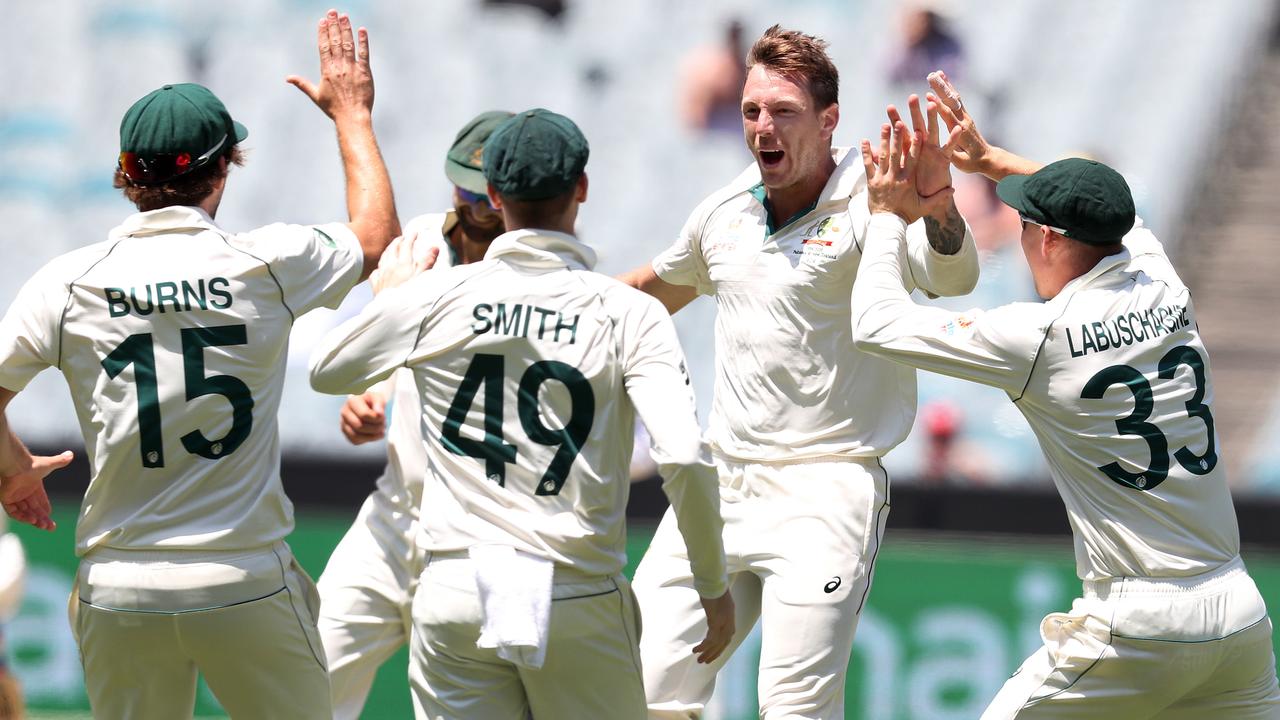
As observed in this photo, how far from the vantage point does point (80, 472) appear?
8.35 m

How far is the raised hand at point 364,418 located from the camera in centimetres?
520

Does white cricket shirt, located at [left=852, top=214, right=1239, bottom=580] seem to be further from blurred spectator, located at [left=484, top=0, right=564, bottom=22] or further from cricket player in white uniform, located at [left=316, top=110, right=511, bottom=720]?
blurred spectator, located at [left=484, top=0, right=564, bottom=22]

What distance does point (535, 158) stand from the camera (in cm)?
378

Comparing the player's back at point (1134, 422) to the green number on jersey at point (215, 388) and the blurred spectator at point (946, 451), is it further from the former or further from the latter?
the blurred spectator at point (946, 451)

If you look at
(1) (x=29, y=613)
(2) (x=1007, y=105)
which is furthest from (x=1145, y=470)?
(1) (x=29, y=613)

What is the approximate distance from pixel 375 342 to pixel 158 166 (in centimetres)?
74

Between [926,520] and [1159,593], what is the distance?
3.81m

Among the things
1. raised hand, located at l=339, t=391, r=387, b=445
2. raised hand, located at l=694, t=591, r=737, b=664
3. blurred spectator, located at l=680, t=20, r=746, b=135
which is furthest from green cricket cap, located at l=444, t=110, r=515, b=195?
blurred spectator, located at l=680, t=20, r=746, b=135

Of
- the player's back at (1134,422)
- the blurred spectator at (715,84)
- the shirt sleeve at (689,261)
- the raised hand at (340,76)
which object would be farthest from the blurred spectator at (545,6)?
the player's back at (1134,422)

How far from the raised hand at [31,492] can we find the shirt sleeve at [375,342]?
87 centimetres

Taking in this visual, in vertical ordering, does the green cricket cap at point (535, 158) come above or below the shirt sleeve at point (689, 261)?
Result: above

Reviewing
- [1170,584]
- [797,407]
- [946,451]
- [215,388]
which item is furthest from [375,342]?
[946,451]

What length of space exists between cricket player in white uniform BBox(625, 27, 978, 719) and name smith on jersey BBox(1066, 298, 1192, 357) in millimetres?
505

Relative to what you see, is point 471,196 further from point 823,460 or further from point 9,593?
point 9,593
